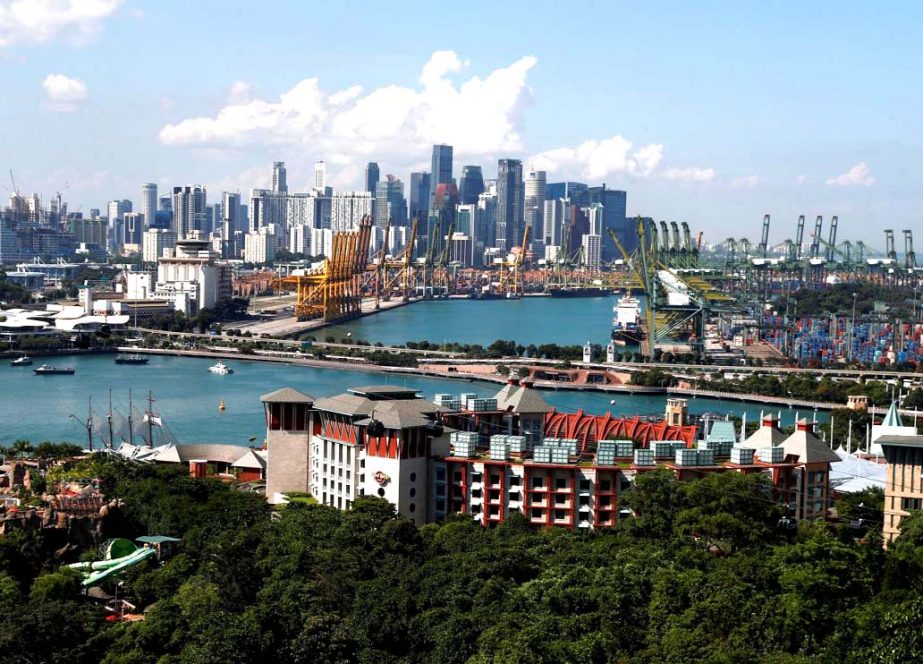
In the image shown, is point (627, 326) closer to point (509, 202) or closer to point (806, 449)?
point (806, 449)

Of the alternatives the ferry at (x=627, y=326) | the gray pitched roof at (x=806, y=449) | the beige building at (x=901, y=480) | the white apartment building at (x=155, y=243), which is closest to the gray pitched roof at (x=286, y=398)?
the gray pitched roof at (x=806, y=449)

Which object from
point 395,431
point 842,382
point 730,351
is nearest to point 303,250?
point 730,351

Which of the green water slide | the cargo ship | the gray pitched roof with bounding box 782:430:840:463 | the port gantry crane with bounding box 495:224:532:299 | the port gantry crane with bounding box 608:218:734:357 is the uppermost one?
the gray pitched roof with bounding box 782:430:840:463

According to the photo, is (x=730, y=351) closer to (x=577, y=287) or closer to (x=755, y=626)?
(x=755, y=626)

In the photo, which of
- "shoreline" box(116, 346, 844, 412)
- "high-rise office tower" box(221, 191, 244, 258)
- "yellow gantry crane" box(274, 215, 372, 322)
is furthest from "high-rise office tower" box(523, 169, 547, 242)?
"shoreline" box(116, 346, 844, 412)

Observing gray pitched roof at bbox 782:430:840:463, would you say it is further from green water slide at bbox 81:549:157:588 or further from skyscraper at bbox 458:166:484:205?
skyscraper at bbox 458:166:484:205

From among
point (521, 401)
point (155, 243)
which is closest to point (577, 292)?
point (155, 243)
